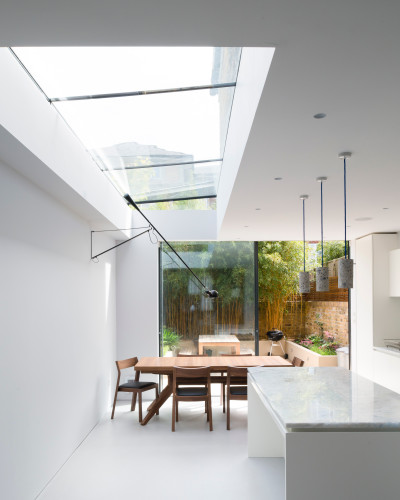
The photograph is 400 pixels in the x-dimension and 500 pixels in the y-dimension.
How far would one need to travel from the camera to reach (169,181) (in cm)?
609

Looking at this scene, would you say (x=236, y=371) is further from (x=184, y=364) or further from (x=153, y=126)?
(x=153, y=126)

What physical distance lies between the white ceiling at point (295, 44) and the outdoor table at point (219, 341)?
4889mm

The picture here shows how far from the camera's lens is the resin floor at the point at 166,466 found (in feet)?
12.4

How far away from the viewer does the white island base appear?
2.46 metres

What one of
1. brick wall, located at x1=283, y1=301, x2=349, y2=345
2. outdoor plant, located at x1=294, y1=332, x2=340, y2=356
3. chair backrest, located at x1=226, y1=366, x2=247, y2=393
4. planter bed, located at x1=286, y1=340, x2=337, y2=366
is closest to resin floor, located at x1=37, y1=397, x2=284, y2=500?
chair backrest, located at x1=226, y1=366, x2=247, y2=393

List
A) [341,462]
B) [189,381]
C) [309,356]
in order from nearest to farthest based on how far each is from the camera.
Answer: [341,462] → [189,381] → [309,356]

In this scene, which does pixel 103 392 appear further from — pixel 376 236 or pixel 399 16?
pixel 399 16

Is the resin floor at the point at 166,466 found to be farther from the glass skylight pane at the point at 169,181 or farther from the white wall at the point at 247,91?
the glass skylight pane at the point at 169,181

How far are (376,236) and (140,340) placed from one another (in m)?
3.93

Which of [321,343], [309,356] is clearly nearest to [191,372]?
[309,356]

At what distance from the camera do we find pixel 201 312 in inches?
308

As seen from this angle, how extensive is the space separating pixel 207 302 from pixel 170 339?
2.85 feet

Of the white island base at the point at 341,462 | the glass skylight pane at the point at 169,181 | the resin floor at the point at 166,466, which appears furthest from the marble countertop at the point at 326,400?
the glass skylight pane at the point at 169,181

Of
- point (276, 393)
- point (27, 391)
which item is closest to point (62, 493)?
point (27, 391)
